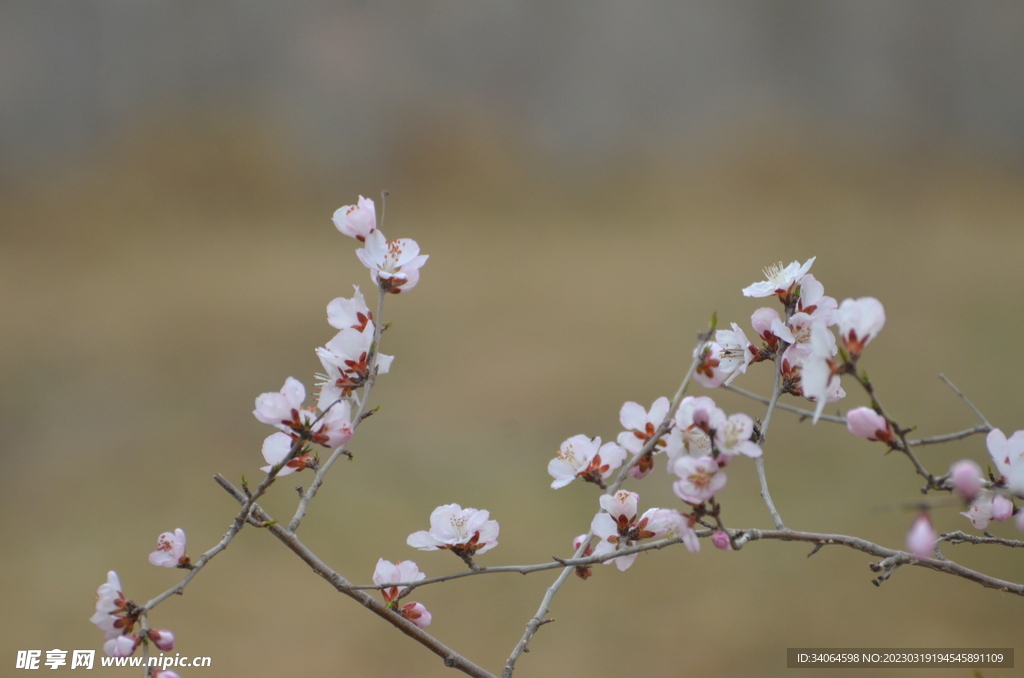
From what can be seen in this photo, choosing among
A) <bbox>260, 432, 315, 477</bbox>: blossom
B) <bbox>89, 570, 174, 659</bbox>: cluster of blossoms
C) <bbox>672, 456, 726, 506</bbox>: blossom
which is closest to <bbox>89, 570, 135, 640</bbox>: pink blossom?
<bbox>89, 570, 174, 659</bbox>: cluster of blossoms

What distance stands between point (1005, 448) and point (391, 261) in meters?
0.41

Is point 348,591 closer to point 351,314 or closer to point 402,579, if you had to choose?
point 402,579

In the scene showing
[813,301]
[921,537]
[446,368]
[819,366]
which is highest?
[446,368]

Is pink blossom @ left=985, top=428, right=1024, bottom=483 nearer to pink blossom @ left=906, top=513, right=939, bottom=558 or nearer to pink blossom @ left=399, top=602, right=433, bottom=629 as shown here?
pink blossom @ left=906, top=513, right=939, bottom=558

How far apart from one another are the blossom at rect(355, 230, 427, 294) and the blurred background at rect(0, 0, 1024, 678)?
1.53m

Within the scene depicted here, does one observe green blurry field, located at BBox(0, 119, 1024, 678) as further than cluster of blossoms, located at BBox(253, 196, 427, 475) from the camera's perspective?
Yes

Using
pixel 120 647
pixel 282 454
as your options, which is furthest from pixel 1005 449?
pixel 120 647

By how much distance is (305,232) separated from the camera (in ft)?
8.55

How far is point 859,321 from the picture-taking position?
16.3 inches

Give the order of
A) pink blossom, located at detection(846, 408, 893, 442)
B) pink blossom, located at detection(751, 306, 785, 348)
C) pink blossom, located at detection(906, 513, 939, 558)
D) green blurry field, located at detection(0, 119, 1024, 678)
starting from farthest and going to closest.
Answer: green blurry field, located at detection(0, 119, 1024, 678) → pink blossom, located at detection(751, 306, 785, 348) → pink blossom, located at detection(846, 408, 893, 442) → pink blossom, located at detection(906, 513, 939, 558)

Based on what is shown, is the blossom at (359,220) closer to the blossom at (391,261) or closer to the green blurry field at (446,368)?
the blossom at (391,261)

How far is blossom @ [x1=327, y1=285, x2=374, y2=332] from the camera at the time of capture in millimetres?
525

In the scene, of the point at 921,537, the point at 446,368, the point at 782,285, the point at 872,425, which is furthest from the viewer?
the point at 446,368

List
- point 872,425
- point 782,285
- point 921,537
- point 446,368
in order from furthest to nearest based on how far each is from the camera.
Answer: point 446,368
point 782,285
point 872,425
point 921,537
